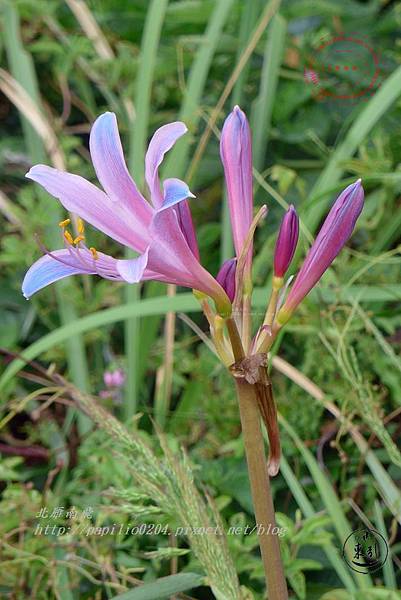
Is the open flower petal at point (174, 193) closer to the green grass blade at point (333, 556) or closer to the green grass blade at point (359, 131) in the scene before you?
the green grass blade at point (333, 556)

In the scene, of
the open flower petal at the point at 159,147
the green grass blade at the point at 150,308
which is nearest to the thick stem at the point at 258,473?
the open flower petal at the point at 159,147

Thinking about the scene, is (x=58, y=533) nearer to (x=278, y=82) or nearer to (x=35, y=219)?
(x=35, y=219)

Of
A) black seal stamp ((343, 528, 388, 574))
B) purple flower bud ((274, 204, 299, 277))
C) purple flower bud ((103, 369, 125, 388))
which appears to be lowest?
black seal stamp ((343, 528, 388, 574))

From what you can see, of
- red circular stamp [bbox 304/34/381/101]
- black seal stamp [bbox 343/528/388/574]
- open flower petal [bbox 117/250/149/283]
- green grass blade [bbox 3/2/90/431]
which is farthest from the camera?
red circular stamp [bbox 304/34/381/101]

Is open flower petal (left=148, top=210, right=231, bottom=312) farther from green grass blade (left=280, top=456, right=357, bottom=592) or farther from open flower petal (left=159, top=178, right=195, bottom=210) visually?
green grass blade (left=280, top=456, right=357, bottom=592)

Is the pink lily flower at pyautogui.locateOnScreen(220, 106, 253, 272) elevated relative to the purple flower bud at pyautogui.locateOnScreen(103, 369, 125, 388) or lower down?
lower down

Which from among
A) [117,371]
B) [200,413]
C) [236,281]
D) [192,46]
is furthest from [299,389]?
[192,46]

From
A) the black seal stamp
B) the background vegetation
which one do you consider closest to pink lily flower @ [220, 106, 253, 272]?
the background vegetation
